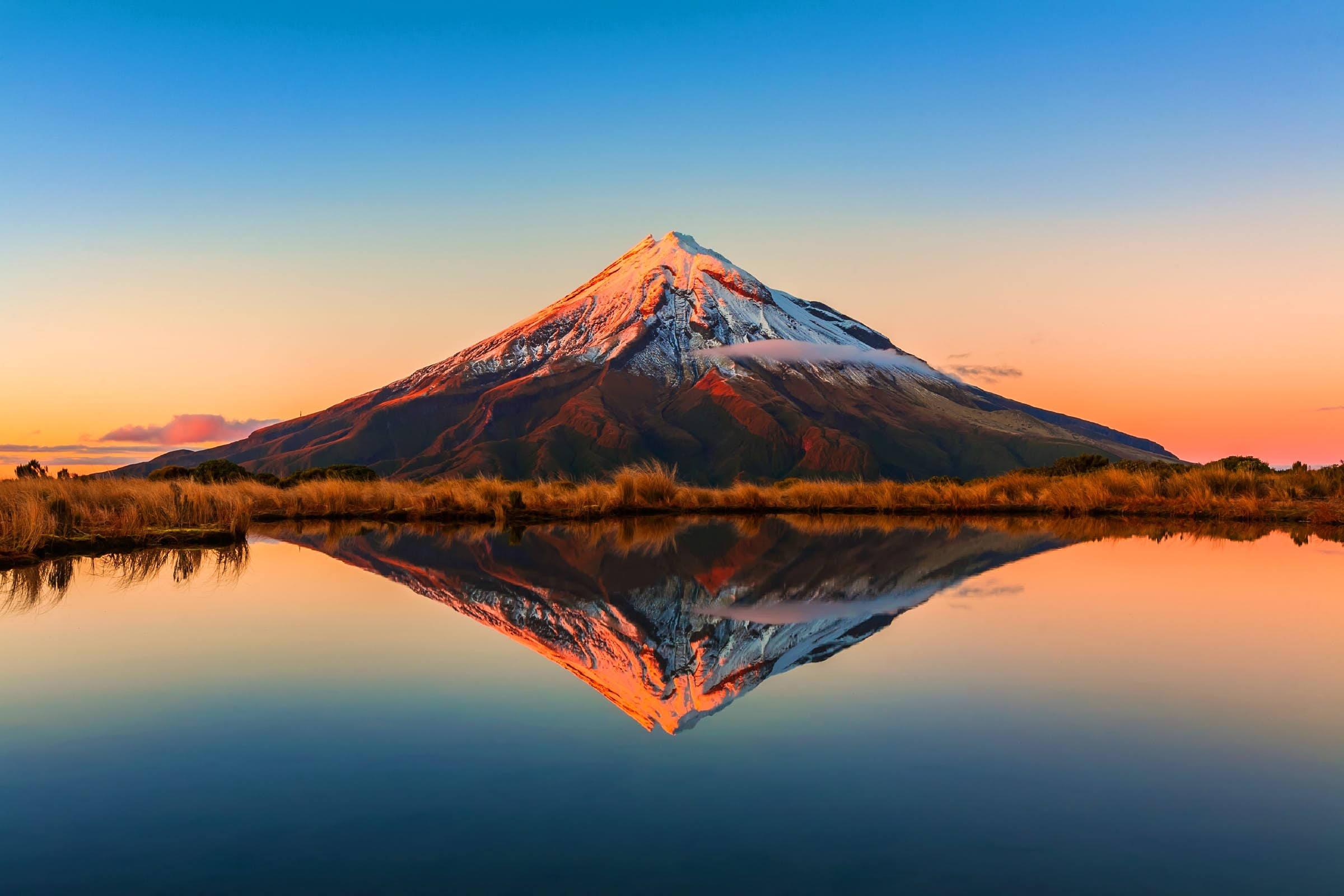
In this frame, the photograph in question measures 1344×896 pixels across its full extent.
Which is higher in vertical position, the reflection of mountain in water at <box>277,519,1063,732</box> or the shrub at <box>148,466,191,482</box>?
the shrub at <box>148,466,191,482</box>

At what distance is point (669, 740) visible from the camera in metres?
4.39

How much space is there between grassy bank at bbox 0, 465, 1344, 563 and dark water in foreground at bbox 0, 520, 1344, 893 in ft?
20.4

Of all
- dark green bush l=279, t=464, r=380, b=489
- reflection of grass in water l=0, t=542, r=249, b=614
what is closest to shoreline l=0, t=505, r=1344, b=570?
reflection of grass in water l=0, t=542, r=249, b=614

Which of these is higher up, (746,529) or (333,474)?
(333,474)

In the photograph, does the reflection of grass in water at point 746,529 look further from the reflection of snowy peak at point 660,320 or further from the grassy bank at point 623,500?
the reflection of snowy peak at point 660,320

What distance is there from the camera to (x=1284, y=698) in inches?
202

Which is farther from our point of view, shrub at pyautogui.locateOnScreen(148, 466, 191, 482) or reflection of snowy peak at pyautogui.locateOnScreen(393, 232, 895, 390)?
reflection of snowy peak at pyautogui.locateOnScreen(393, 232, 895, 390)

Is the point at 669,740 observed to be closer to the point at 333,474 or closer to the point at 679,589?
the point at 679,589

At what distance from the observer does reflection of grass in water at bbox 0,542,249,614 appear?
8416mm

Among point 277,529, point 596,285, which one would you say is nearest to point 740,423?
point 596,285

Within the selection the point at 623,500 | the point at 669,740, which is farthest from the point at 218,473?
the point at 669,740

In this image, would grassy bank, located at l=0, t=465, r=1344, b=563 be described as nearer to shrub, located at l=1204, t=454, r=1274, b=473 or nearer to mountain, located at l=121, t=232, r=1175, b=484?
shrub, located at l=1204, t=454, r=1274, b=473

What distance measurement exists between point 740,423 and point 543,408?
38.4 metres

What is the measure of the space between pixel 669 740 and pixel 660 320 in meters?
183
